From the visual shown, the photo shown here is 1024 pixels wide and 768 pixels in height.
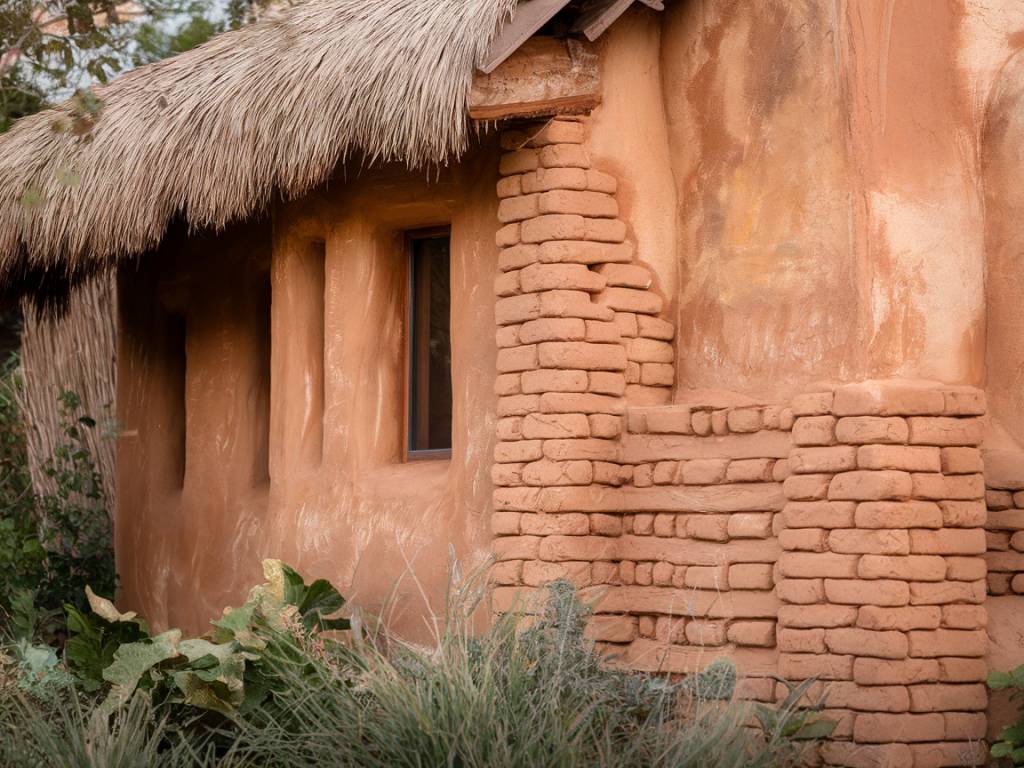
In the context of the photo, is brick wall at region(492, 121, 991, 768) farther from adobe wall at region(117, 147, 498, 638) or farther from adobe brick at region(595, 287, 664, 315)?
adobe wall at region(117, 147, 498, 638)

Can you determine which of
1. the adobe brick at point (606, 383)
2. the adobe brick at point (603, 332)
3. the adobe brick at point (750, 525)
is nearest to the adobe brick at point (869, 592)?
the adobe brick at point (750, 525)

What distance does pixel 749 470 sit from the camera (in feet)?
20.1

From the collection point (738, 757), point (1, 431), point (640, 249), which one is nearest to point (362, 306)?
point (640, 249)

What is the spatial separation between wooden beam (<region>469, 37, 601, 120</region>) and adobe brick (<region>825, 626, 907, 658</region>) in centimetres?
231

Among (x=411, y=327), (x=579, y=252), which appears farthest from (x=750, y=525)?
(x=411, y=327)

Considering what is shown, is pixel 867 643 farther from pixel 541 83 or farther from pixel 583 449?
pixel 541 83

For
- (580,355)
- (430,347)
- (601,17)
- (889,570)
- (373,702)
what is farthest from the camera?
(430,347)

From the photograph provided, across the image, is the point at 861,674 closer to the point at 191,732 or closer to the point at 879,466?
the point at 879,466

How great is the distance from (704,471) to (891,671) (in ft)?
3.64

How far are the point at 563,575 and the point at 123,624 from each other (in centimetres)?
183

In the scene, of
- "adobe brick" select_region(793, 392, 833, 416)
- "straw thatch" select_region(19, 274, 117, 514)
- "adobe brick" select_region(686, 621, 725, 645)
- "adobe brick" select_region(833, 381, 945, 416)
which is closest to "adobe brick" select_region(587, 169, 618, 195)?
"adobe brick" select_region(793, 392, 833, 416)

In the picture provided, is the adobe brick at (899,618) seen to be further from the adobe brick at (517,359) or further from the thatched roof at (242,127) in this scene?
the thatched roof at (242,127)

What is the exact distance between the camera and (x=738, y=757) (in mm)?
4973

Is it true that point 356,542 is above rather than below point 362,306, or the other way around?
below
